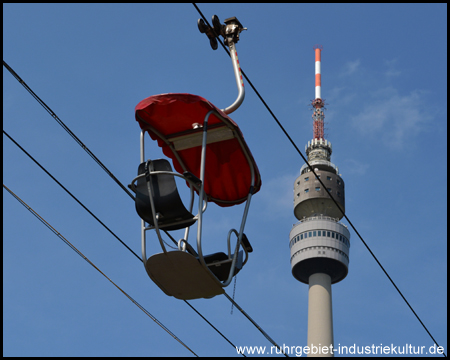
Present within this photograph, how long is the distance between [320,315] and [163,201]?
10407cm

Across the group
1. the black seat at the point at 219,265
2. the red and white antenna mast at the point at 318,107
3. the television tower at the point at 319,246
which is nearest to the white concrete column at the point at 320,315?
the television tower at the point at 319,246

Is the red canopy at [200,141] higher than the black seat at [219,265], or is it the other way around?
the red canopy at [200,141]

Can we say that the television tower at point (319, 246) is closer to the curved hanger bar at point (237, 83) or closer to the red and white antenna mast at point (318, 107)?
the red and white antenna mast at point (318, 107)

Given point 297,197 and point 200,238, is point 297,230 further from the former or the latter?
point 200,238

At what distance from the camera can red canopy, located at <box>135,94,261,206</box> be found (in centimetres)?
1248

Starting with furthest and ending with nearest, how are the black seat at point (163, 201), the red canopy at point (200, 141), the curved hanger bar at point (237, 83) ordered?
the curved hanger bar at point (237, 83)
the red canopy at point (200, 141)
the black seat at point (163, 201)

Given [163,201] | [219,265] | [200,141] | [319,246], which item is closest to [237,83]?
[200,141]

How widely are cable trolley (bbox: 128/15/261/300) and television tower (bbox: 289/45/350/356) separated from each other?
95187mm

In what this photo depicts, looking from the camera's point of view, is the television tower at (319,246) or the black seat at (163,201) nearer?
the black seat at (163,201)

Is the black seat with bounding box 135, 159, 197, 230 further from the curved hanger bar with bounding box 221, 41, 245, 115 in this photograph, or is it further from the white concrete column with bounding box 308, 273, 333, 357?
the white concrete column with bounding box 308, 273, 333, 357

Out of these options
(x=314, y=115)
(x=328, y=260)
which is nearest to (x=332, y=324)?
(x=328, y=260)

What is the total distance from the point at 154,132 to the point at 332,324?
10436 centimetres

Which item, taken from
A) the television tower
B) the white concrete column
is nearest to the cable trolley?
the television tower

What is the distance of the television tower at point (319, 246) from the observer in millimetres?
109562
